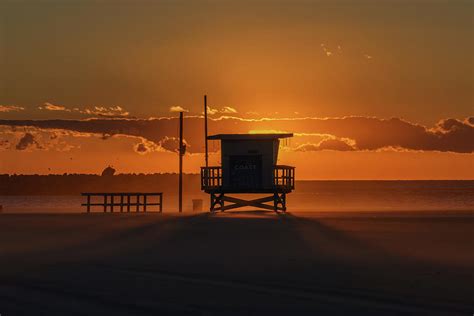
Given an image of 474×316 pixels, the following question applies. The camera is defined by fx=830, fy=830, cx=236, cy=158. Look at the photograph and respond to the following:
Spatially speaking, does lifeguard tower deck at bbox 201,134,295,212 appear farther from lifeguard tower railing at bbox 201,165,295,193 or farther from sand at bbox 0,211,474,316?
sand at bbox 0,211,474,316

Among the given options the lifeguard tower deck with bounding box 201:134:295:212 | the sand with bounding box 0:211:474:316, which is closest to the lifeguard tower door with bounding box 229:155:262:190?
the lifeguard tower deck with bounding box 201:134:295:212

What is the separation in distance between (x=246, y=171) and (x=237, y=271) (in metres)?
30.4

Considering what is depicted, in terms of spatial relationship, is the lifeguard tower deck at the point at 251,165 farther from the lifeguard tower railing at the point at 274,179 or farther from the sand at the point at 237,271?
the sand at the point at 237,271

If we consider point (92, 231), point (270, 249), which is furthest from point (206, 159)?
point (270, 249)

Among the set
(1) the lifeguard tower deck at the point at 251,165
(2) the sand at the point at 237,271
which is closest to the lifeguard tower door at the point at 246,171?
(1) the lifeguard tower deck at the point at 251,165

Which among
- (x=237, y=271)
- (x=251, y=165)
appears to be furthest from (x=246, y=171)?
(x=237, y=271)

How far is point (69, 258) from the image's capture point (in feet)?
74.6

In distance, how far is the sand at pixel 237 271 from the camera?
1463cm

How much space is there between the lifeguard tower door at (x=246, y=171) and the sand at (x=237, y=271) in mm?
15419

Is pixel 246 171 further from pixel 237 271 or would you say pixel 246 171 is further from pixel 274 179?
pixel 237 271

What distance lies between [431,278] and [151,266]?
6.85 meters

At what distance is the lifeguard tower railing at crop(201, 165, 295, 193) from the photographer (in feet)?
165

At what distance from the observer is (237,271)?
19562 mm

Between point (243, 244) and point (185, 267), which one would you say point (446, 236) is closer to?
point (243, 244)
